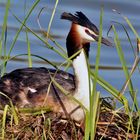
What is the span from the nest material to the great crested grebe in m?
0.16

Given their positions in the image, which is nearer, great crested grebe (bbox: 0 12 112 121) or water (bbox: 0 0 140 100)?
great crested grebe (bbox: 0 12 112 121)

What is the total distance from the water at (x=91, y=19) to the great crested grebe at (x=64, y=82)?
6.14 ft

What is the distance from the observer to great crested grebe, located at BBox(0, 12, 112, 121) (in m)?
7.88

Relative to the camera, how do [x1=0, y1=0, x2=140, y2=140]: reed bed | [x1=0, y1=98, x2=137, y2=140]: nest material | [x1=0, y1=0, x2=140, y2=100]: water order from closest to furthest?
[x1=0, y1=0, x2=140, y2=140]: reed bed
[x1=0, y1=98, x2=137, y2=140]: nest material
[x1=0, y1=0, x2=140, y2=100]: water

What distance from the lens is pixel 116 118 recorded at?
26.1 ft

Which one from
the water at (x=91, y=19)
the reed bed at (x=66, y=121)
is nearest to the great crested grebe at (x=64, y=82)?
the reed bed at (x=66, y=121)

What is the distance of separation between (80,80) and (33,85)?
0.53 m

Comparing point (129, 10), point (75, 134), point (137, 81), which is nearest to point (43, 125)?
point (75, 134)

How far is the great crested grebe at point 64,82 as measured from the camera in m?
7.88

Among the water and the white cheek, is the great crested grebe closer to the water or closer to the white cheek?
the white cheek

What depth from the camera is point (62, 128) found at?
301 inches

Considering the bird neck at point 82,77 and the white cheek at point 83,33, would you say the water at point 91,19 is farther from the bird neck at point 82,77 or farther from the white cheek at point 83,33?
the bird neck at point 82,77

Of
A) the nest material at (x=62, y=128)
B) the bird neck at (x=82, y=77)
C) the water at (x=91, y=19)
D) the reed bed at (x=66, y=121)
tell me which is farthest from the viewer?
the water at (x=91, y=19)

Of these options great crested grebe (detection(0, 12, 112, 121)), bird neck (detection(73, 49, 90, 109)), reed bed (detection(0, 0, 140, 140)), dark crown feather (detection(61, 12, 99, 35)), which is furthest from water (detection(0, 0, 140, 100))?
reed bed (detection(0, 0, 140, 140))
